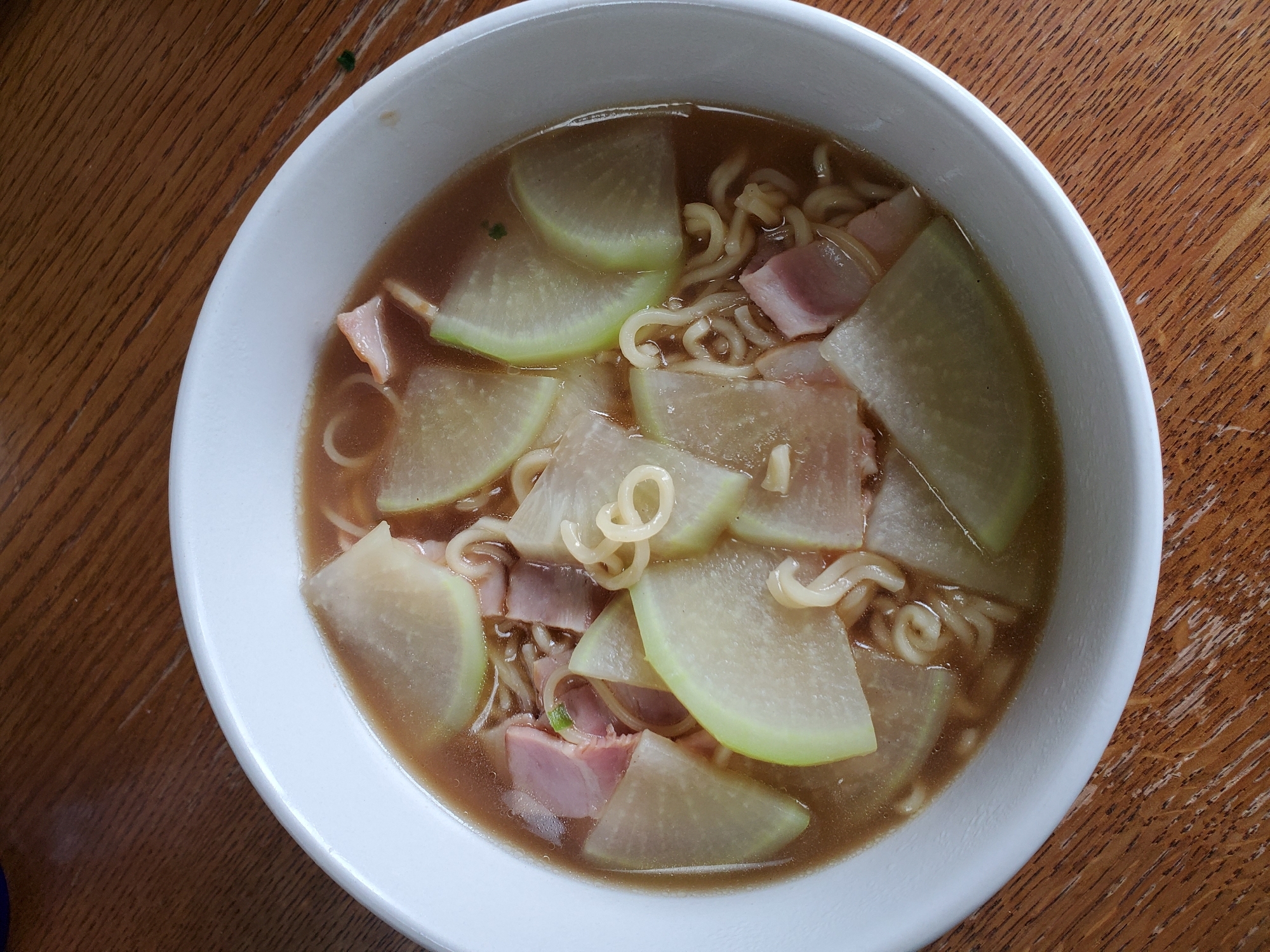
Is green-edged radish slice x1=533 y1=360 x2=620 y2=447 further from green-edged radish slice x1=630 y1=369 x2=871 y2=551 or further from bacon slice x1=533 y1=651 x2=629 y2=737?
bacon slice x1=533 y1=651 x2=629 y2=737

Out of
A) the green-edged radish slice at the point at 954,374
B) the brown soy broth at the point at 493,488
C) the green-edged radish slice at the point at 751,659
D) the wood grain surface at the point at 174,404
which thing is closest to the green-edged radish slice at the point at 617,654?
the green-edged radish slice at the point at 751,659

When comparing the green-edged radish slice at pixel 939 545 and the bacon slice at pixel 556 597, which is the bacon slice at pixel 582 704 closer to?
the bacon slice at pixel 556 597

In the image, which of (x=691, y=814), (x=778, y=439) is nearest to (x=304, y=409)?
(x=778, y=439)

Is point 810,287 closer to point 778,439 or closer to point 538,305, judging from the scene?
point 778,439

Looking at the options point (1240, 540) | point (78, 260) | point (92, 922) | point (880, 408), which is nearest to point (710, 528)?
point (880, 408)

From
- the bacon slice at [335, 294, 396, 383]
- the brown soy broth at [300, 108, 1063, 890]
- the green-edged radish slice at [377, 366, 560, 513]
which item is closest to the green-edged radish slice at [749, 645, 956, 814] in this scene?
the brown soy broth at [300, 108, 1063, 890]

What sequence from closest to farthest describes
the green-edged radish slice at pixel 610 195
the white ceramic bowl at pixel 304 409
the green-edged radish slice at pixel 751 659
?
the white ceramic bowl at pixel 304 409, the green-edged radish slice at pixel 751 659, the green-edged radish slice at pixel 610 195
